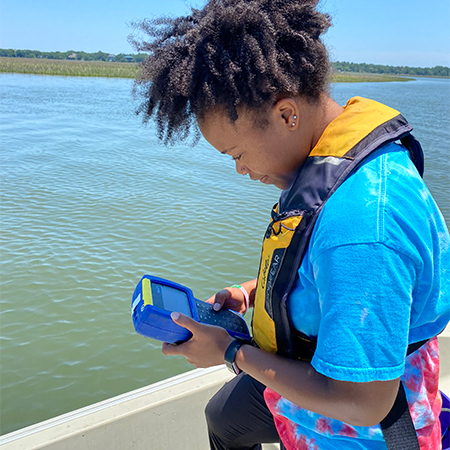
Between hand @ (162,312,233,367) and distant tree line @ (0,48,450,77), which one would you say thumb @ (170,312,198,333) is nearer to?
hand @ (162,312,233,367)

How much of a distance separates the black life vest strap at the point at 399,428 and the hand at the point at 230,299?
66 centimetres

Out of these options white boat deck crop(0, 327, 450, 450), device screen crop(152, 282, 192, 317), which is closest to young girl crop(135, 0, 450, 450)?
device screen crop(152, 282, 192, 317)

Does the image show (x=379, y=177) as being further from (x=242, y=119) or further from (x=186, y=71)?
(x=186, y=71)

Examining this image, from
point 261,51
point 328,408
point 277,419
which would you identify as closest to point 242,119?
point 261,51

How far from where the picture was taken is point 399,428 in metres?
1.02

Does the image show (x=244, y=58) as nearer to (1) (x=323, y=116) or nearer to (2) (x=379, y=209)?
(1) (x=323, y=116)

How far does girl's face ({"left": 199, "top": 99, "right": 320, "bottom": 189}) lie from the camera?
1.06 meters

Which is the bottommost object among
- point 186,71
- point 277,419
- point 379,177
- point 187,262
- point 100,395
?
point 100,395

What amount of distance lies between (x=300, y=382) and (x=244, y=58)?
72 centimetres

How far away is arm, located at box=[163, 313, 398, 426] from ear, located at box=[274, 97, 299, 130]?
0.54m

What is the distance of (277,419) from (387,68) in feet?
419

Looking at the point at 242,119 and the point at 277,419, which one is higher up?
the point at 242,119

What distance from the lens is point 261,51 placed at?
102 centimetres

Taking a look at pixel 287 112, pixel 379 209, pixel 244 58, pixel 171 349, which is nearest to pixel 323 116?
pixel 287 112
